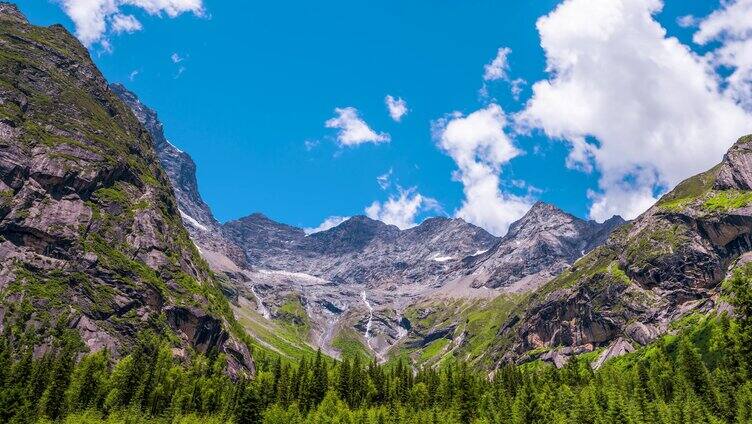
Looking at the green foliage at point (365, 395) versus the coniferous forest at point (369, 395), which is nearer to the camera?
the coniferous forest at point (369, 395)

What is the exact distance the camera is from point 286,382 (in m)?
174

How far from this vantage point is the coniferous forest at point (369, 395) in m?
124

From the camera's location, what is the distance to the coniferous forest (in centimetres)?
12450

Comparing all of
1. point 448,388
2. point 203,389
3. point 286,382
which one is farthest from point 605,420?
point 203,389

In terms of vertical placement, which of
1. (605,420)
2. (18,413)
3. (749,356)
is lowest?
(18,413)

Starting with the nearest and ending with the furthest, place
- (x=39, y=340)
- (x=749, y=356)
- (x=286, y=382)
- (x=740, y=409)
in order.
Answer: (x=740, y=409)
(x=749, y=356)
(x=286, y=382)
(x=39, y=340)

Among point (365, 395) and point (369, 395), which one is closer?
point (369, 395)

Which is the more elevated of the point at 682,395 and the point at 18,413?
the point at 682,395

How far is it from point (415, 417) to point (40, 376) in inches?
4128

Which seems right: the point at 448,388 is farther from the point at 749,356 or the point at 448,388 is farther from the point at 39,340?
the point at 39,340

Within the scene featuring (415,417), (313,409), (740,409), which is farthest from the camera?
(313,409)

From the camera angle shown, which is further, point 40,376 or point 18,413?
point 40,376

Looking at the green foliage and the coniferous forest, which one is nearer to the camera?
the coniferous forest

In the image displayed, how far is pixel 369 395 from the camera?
17975 centimetres
